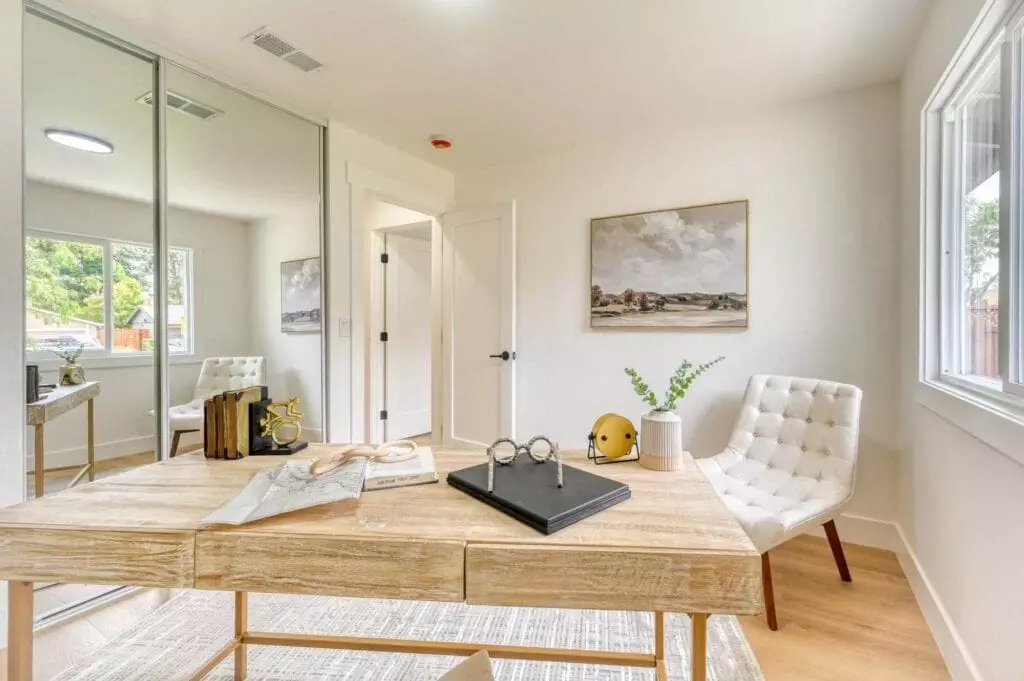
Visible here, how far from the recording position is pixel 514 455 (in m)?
1.14

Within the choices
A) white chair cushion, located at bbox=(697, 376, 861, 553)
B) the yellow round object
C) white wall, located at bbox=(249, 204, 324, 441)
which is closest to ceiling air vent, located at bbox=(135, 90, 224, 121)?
white wall, located at bbox=(249, 204, 324, 441)

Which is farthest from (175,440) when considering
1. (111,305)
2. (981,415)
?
(981,415)

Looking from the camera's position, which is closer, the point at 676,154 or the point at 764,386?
the point at 764,386

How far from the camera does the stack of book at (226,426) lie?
1197 millimetres

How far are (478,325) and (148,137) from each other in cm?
209

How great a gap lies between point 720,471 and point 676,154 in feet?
6.09

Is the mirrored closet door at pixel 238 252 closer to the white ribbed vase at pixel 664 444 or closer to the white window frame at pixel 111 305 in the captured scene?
the white window frame at pixel 111 305

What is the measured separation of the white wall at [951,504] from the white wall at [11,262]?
3.04 m

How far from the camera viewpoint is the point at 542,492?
2.99ft

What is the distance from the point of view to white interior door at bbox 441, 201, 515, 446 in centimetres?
314

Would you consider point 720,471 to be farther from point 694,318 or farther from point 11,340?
point 11,340

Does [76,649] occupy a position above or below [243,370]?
below

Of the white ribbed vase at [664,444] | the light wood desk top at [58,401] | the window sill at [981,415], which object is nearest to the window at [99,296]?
the light wood desk top at [58,401]

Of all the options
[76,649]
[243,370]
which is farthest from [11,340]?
[76,649]
